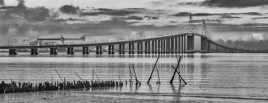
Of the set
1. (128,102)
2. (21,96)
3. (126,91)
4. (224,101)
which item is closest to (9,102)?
(21,96)

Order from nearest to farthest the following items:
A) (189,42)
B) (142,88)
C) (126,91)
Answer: (126,91)
(142,88)
(189,42)

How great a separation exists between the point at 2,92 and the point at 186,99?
10.8 meters

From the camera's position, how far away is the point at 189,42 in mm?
199125

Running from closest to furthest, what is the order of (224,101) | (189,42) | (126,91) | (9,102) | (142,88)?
(9,102) → (224,101) → (126,91) → (142,88) → (189,42)

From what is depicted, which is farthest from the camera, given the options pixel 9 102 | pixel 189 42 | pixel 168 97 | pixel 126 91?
pixel 189 42

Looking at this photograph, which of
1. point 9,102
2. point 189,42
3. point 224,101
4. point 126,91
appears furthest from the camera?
point 189,42

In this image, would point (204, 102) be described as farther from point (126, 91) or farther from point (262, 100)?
point (126, 91)

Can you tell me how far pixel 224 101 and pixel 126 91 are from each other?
7.58 metres

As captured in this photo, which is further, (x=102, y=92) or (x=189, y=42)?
(x=189, y=42)

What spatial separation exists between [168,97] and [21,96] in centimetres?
864

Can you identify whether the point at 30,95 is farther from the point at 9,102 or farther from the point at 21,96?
the point at 9,102

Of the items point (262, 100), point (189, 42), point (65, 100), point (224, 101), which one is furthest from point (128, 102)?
point (189, 42)

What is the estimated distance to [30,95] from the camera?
100 feet

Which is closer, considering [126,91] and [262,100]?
[262,100]
